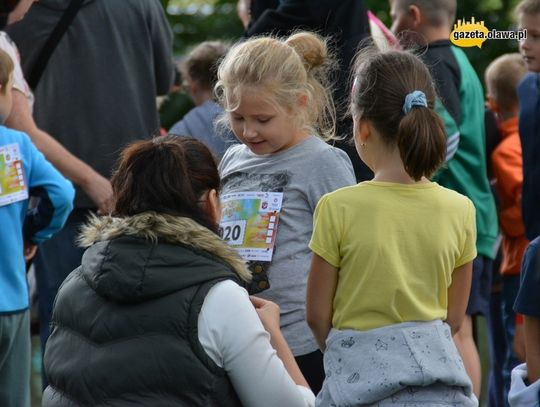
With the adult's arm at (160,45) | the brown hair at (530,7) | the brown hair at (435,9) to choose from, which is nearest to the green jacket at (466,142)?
the brown hair at (435,9)

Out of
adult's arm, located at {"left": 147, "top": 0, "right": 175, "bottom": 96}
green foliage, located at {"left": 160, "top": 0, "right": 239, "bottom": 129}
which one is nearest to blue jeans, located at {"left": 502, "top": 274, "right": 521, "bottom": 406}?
adult's arm, located at {"left": 147, "top": 0, "right": 175, "bottom": 96}

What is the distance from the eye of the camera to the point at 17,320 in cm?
476

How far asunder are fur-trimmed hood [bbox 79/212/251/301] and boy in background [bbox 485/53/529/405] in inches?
116

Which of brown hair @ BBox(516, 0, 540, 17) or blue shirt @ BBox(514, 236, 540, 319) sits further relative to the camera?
brown hair @ BBox(516, 0, 540, 17)

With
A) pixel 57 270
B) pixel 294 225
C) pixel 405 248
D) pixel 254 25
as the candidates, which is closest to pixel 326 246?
pixel 405 248

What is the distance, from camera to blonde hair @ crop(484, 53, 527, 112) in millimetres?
6391

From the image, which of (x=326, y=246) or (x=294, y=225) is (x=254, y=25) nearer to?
(x=294, y=225)

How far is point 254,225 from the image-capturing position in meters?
3.79

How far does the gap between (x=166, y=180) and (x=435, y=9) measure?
2.73 meters

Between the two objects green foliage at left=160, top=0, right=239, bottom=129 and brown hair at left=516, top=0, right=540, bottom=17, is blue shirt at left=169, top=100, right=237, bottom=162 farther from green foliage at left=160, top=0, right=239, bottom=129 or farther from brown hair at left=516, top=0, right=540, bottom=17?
green foliage at left=160, top=0, right=239, bottom=129

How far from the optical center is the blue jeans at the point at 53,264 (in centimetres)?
524

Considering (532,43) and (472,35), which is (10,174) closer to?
(532,43)

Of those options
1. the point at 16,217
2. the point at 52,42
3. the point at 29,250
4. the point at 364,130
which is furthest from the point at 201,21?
the point at 364,130

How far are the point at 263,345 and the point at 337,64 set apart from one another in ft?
4.84
